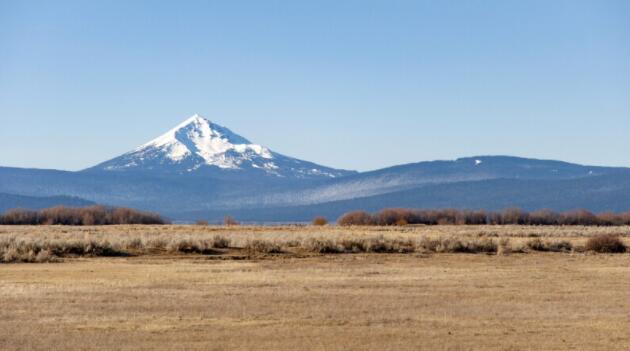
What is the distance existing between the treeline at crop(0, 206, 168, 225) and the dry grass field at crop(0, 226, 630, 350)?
57.3 metres

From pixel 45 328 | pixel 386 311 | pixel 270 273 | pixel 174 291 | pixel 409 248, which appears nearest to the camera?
pixel 45 328

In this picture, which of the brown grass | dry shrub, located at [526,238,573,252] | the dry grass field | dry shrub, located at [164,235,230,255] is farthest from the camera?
dry shrub, located at [526,238,573,252]

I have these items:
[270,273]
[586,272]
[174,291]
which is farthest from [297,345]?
[586,272]

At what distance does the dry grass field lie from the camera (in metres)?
23.2

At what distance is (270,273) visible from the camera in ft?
129

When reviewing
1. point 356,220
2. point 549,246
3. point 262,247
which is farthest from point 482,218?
point 262,247

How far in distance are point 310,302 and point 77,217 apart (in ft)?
271

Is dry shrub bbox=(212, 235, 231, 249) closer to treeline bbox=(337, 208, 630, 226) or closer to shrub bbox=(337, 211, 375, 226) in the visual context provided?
shrub bbox=(337, 211, 375, 226)

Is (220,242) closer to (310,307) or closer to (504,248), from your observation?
(504,248)

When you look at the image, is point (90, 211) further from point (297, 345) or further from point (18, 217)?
point (297, 345)

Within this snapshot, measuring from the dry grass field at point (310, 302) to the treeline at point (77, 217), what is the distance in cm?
5725

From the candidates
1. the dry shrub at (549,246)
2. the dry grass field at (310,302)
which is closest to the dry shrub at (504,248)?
the dry shrub at (549,246)

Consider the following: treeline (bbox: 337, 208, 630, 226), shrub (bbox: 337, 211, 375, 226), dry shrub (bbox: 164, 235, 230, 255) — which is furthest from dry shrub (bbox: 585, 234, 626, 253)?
treeline (bbox: 337, 208, 630, 226)

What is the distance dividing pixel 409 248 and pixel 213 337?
3100 centimetres
